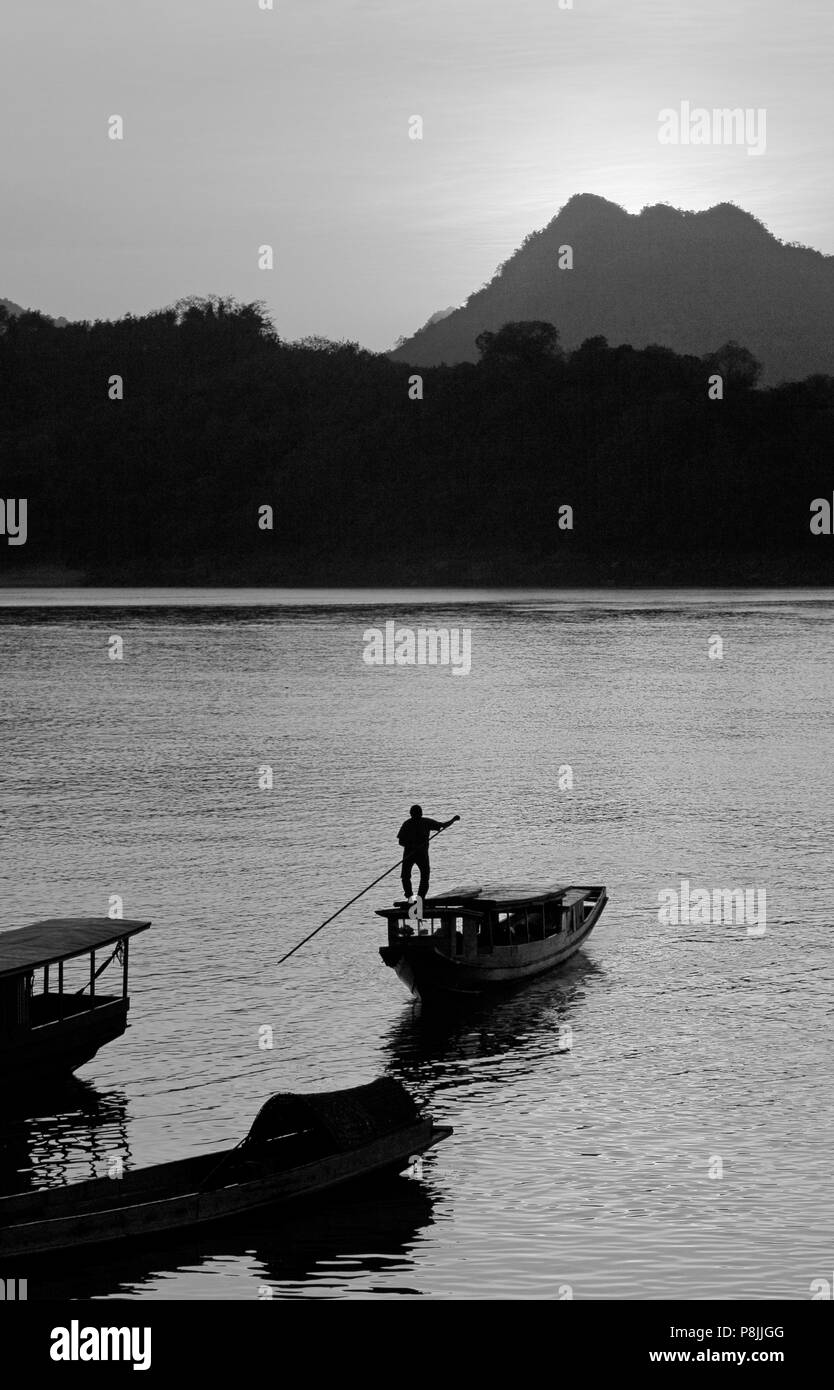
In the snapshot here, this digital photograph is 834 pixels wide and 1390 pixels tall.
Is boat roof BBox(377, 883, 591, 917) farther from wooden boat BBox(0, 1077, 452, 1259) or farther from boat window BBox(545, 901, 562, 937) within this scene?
wooden boat BBox(0, 1077, 452, 1259)

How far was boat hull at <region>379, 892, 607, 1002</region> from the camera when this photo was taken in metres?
37.2

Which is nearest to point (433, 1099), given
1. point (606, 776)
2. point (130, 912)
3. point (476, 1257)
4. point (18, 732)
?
point (476, 1257)

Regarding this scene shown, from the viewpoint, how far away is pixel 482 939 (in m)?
39.2

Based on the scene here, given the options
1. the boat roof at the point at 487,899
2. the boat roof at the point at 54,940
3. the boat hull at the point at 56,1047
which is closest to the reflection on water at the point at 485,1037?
the boat roof at the point at 487,899

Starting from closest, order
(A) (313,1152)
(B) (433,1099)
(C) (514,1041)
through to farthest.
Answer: (A) (313,1152), (B) (433,1099), (C) (514,1041)

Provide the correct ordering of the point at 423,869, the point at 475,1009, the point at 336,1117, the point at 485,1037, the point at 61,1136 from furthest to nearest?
the point at 423,869
the point at 475,1009
the point at 485,1037
the point at 61,1136
the point at 336,1117

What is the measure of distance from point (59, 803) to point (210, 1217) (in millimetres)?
49824

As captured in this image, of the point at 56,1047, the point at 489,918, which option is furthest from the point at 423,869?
the point at 56,1047

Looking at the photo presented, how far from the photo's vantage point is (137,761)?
89.1 m

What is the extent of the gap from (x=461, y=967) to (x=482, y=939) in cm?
166

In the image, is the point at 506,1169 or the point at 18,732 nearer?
the point at 506,1169

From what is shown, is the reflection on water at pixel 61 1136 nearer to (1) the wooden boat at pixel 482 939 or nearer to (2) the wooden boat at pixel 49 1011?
(2) the wooden boat at pixel 49 1011

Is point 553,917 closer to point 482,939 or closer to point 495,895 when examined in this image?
point 495,895
